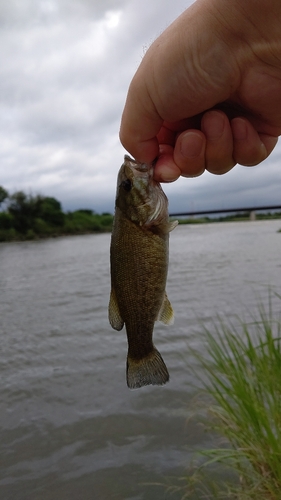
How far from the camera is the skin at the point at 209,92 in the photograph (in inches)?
79.0

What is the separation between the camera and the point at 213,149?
2.62 metres

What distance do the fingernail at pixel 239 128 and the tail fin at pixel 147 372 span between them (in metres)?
1.40

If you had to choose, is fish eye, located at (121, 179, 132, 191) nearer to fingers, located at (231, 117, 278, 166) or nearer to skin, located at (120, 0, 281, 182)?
skin, located at (120, 0, 281, 182)

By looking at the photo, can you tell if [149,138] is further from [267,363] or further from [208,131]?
[267,363]

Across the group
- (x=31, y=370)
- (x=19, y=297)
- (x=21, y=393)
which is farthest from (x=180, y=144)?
(x=19, y=297)

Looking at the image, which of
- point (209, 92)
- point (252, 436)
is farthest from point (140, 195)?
point (252, 436)

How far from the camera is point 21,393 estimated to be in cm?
799

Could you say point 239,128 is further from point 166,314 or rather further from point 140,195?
point 166,314

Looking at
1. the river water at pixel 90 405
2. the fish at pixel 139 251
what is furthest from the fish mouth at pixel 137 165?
the river water at pixel 90 405

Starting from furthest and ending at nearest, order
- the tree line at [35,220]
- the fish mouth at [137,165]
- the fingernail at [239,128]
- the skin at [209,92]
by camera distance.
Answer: the tree line at [35,220], the fingernail at [239,128], the fish mouth at [137,165], the skin at [209,92]

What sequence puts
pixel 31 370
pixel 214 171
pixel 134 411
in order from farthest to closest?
pixel 31 370 < pixel 134 411 < pixel 214 171

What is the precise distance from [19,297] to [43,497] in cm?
1257

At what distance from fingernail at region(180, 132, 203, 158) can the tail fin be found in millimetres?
1200

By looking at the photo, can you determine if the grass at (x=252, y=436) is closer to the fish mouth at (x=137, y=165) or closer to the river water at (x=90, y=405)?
the river water at (x=90, y=405)
